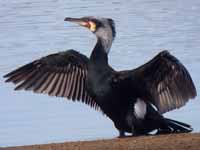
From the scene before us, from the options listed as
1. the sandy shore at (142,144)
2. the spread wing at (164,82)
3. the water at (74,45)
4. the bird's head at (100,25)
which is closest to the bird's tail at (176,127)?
the spread wing at (164,82)

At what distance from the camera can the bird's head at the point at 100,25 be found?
1320cm

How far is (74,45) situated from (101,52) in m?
6.39

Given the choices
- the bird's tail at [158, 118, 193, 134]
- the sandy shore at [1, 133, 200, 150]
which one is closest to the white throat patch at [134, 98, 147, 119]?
the bird's tail at [158, 118, 193, 134]

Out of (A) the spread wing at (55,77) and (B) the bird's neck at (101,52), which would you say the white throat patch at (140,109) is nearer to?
(B) the bird's neck at (101,52)

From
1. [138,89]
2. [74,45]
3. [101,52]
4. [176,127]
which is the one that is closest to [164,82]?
[138,89]

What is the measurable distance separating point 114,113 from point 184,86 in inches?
32.2

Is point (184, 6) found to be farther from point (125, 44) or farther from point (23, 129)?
point (23, 129)

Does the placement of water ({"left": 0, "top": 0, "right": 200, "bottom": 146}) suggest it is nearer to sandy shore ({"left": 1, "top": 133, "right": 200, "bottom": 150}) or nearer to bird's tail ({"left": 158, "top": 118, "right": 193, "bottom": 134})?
bird's tail ({"left": 158, "top": 118, "right": 193, "bottom": 134})

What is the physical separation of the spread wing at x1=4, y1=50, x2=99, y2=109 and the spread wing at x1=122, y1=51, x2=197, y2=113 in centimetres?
104

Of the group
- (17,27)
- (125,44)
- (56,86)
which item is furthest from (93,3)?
(56,86)

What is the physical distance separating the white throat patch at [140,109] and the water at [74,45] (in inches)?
59.4

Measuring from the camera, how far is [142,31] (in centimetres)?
2084

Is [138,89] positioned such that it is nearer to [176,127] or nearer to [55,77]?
[176,127]

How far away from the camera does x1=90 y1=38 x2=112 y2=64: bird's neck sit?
1291 centimetres
